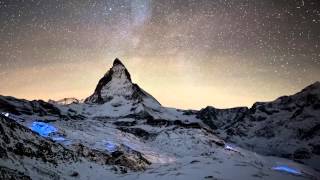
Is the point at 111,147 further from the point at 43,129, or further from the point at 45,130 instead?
the point at 43,129

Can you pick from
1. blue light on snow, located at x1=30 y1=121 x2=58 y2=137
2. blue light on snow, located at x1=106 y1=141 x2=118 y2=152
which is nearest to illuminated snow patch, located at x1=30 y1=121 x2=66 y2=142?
blue light on snow, located at x1=30 y1=121 x2=58 y2=137

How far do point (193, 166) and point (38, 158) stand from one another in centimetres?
4323

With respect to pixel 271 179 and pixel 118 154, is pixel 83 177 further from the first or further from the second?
pixel 271 179

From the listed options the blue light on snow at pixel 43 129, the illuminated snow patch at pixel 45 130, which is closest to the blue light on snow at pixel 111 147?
the illuminated snow patch at pixel 45 130

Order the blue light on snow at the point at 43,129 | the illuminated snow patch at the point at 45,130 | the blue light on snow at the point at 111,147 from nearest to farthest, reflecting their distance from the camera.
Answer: the illuminated snow patch at the point at 45,130, the blue light on snow at the point at 111,147, the blue light on snow at the point at 43,129

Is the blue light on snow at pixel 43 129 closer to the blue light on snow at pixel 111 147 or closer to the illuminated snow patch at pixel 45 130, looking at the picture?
the illuminated snow patch at pixel 45 130

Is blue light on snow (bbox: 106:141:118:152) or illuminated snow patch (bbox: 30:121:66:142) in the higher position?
illuminated snow patch (bbox: 30:121:66:142)

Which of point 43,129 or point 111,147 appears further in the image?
point 43,129

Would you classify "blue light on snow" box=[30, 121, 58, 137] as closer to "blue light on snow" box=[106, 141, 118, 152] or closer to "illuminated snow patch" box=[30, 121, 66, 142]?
"illuminated snow patch" box=[30, 121, 66, 142]

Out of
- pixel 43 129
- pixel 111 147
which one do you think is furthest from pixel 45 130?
pixel 111 147

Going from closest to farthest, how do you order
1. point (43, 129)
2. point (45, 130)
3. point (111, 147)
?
1. point (111, 147)
2. point (45, 130)
3. point (43, 129)

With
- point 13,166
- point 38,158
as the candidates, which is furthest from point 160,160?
point 13,166

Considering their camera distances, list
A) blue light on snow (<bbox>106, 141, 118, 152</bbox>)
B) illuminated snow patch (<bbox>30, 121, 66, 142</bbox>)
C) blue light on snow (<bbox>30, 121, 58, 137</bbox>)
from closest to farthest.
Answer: illuminated snow patch (<bbox>30, 121, 66, 142</bbox>)
blue light on snow (<bbox>106, 141, 118, 152</bbox>)
blue light on snow (<bbox>30, 121, 58, 137</bbox>)

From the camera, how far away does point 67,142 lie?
417 feet
